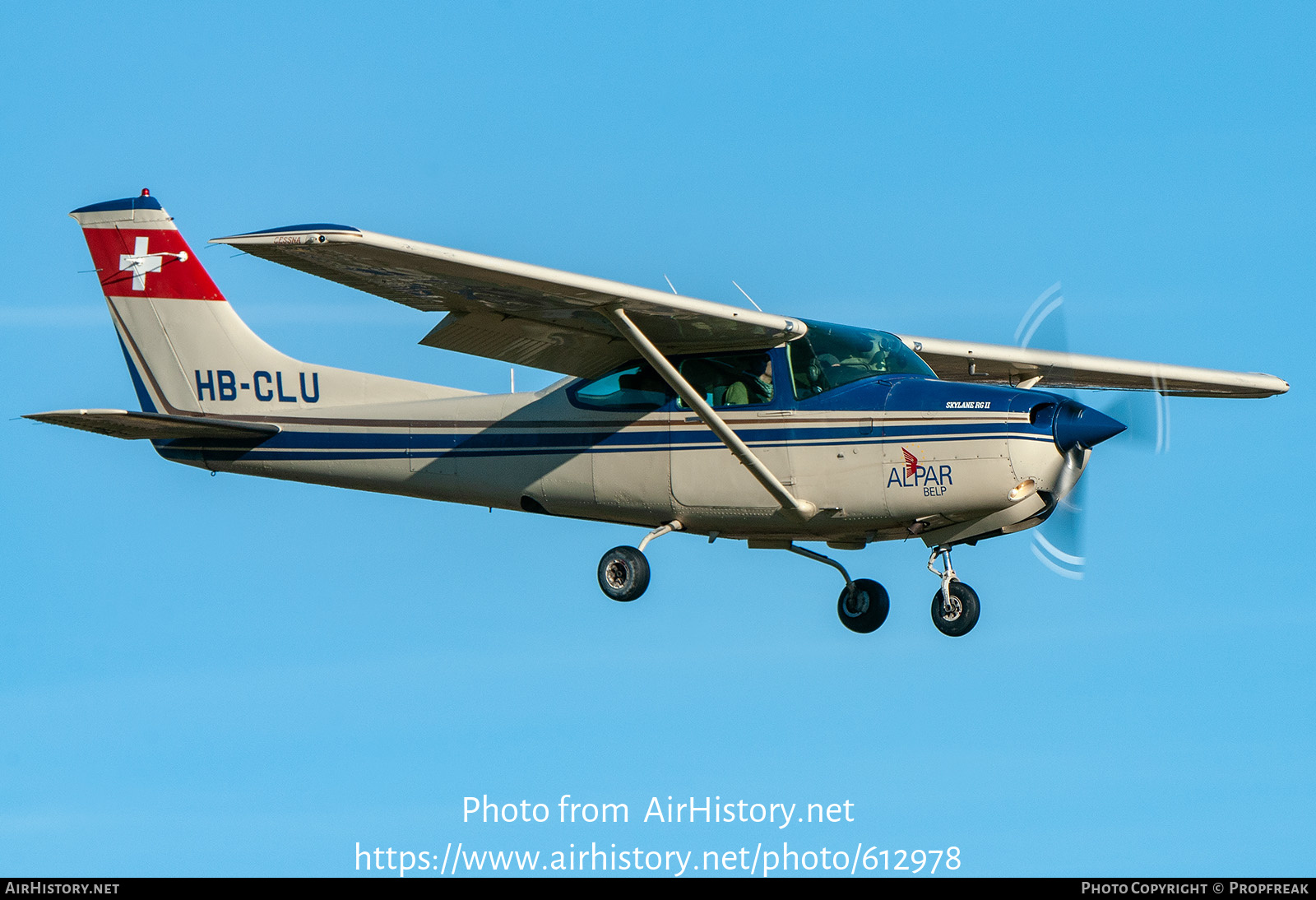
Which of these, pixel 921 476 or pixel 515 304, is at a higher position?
pixel 515 304

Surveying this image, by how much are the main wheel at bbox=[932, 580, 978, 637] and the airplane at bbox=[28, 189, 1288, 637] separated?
2 centimetres

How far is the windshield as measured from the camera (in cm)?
1584

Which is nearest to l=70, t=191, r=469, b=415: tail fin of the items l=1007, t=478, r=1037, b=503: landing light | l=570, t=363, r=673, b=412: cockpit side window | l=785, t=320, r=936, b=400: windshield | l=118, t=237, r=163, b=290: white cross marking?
l=118, t=237, r=163, b=290: white cross marking

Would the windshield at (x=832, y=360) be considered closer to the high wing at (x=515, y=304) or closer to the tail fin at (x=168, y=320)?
the high wing at (x=515, y=304)

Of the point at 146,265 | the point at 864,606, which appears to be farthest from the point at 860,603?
the point at 146,265

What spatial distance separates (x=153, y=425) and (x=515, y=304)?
4664 mm

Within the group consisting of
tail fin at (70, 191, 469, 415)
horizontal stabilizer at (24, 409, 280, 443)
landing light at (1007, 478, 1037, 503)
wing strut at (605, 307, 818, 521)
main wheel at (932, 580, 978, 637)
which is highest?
tail fin at (70, 191, 469, 415)

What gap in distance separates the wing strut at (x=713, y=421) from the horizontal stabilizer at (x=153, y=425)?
196 inches

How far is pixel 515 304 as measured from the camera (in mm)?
15648

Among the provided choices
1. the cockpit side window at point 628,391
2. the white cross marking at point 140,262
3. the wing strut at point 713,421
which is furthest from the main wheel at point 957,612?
the white cross marking at point 140,262

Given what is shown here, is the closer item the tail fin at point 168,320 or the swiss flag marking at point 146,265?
the tail fin at point 168,320

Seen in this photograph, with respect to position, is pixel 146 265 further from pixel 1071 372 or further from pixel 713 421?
pixel 1071 372

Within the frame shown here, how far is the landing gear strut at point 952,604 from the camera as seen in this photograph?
15.8 m

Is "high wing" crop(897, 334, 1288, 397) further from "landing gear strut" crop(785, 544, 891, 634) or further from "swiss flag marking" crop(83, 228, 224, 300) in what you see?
"swiss flag marking" crop(83, 228, 224, 300)
